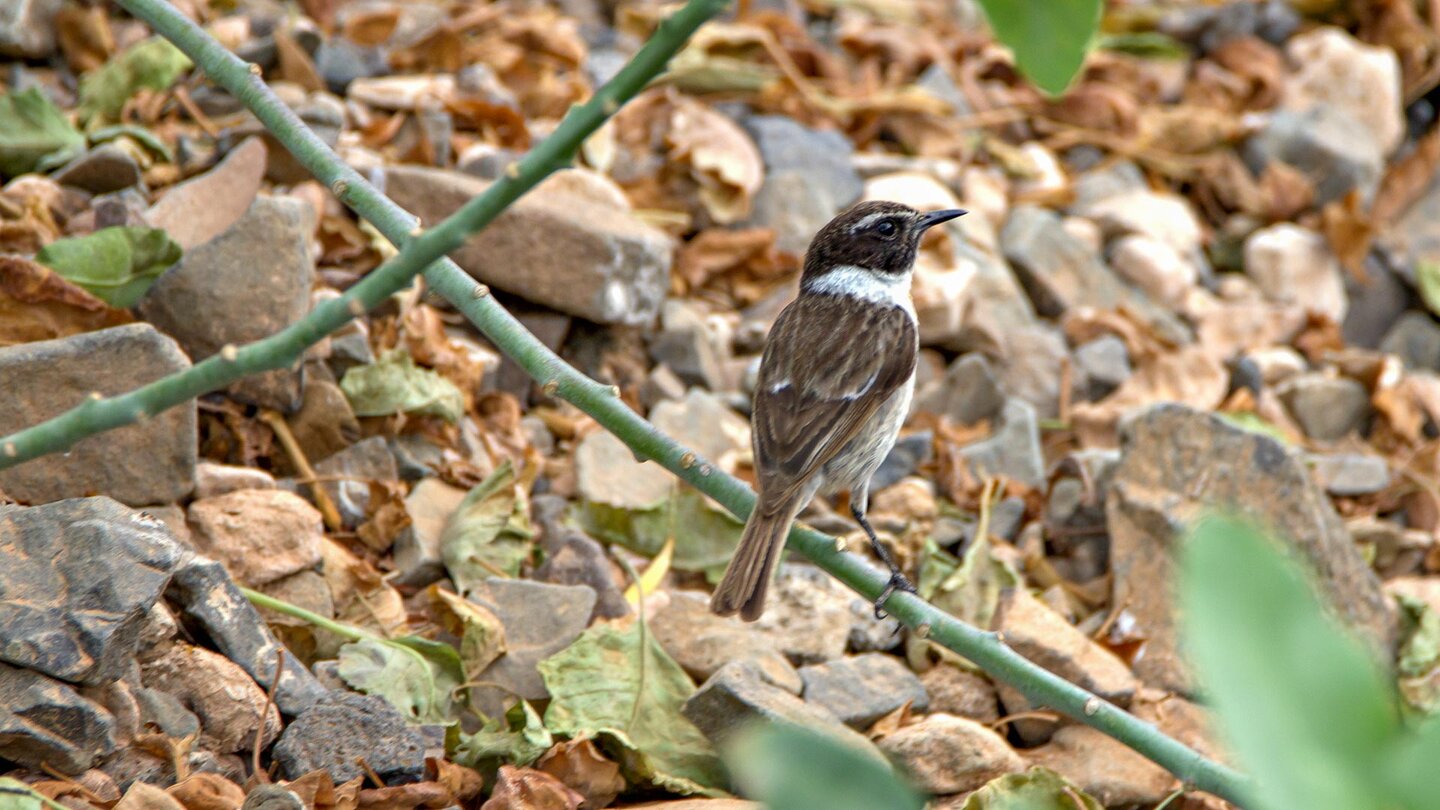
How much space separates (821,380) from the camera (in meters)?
4.54

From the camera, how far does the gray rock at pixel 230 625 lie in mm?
3672

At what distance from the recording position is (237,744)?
3574mm

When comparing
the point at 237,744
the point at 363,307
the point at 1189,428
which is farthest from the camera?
the point at 1189,428

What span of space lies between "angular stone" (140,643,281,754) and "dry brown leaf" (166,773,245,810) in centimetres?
25

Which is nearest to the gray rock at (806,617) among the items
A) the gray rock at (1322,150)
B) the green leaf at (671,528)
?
the green leaf at (671,528)

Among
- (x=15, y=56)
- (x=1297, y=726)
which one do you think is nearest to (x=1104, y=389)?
(x=15, y=56)

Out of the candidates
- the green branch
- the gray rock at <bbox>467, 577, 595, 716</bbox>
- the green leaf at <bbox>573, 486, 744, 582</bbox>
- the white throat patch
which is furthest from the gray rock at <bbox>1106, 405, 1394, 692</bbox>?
the gray rock at <bbox>467, 577, 595, 716</bbox>

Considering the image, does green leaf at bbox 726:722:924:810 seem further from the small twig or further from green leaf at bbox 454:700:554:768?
the small twig

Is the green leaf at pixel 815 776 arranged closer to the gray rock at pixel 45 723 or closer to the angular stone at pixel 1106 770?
the gray rock at pixel 45 723

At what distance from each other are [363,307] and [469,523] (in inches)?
97.4

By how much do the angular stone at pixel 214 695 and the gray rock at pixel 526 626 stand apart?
72cm

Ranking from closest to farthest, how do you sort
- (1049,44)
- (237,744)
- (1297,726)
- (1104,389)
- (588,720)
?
1. (1297,726)
2. (1049,44)
3. (237,744)
4. (588,720)
5. (1104,389)

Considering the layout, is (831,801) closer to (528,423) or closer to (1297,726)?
(1297,726)

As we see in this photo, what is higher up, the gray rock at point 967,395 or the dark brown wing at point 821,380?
the dark brown wing at point 821,380
